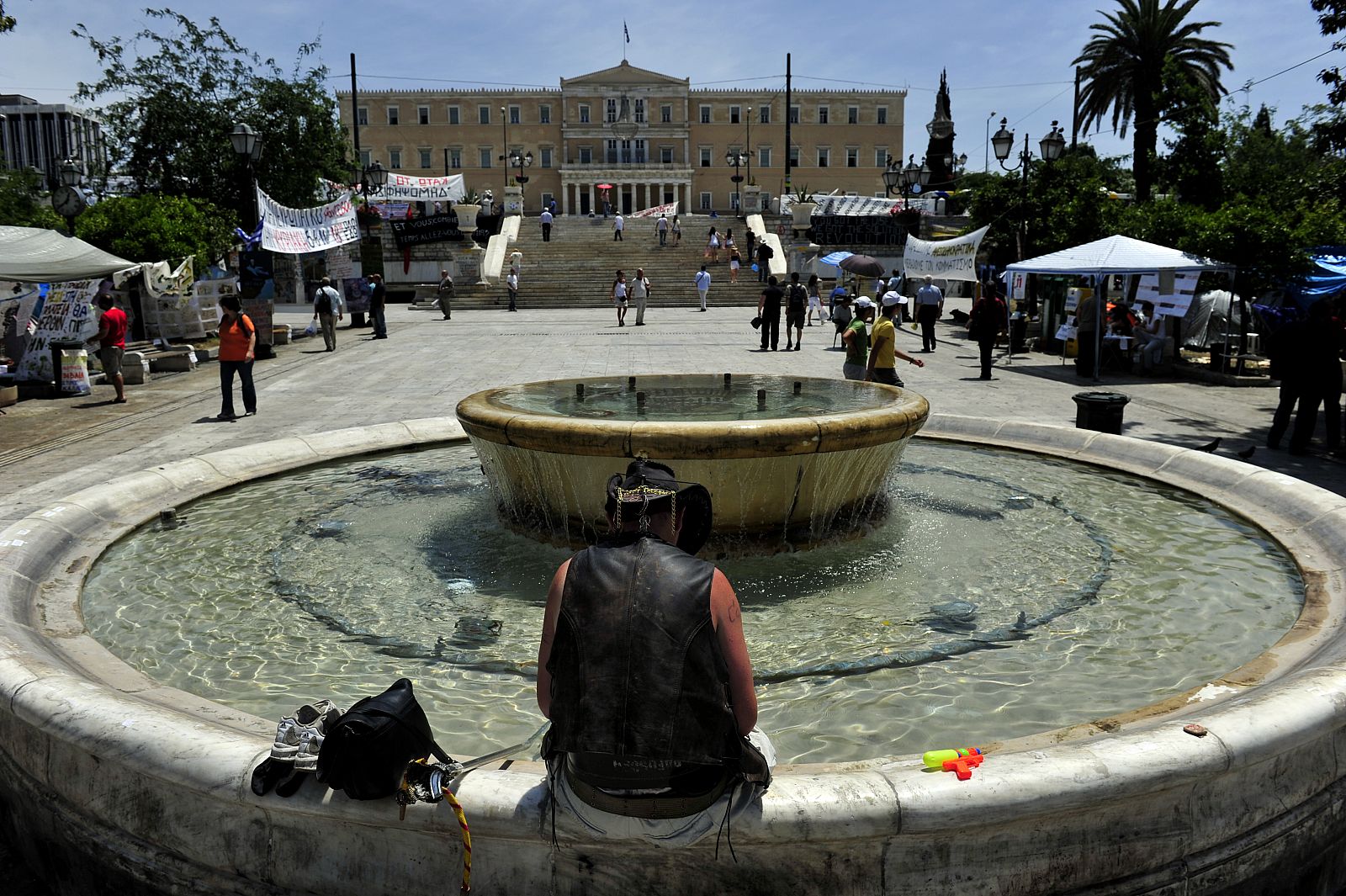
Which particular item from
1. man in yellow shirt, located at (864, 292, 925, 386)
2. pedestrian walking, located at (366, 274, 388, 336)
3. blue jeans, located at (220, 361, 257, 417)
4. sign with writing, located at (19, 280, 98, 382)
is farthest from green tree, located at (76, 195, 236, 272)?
man in yellow shirt, located at (864, 292, 925, 386)

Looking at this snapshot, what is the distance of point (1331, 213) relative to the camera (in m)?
15.4

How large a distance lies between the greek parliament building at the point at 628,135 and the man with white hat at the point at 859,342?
7236cm

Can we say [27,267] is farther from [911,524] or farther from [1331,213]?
[1331,213]

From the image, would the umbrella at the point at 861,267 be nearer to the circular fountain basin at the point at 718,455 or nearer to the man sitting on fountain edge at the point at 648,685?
the circular fountain basin at the point at 718,455

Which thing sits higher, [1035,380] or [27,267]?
[27,267]

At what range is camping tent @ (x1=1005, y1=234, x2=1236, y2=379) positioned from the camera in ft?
49.5

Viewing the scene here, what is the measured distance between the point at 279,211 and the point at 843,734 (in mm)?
19598

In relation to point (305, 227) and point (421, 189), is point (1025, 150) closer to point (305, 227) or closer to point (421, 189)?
point (305, 227)

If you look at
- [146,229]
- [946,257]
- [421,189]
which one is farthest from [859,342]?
[421,189]

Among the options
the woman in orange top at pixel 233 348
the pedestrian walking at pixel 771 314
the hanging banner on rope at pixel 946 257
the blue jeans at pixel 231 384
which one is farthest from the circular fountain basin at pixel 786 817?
the hanging banner on rope at pixel 946 257

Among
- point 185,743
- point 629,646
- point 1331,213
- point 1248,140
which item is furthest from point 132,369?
point 1248,140

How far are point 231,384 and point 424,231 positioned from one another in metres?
29.5

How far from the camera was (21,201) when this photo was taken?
120ft

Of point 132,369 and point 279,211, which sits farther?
point 279,211
